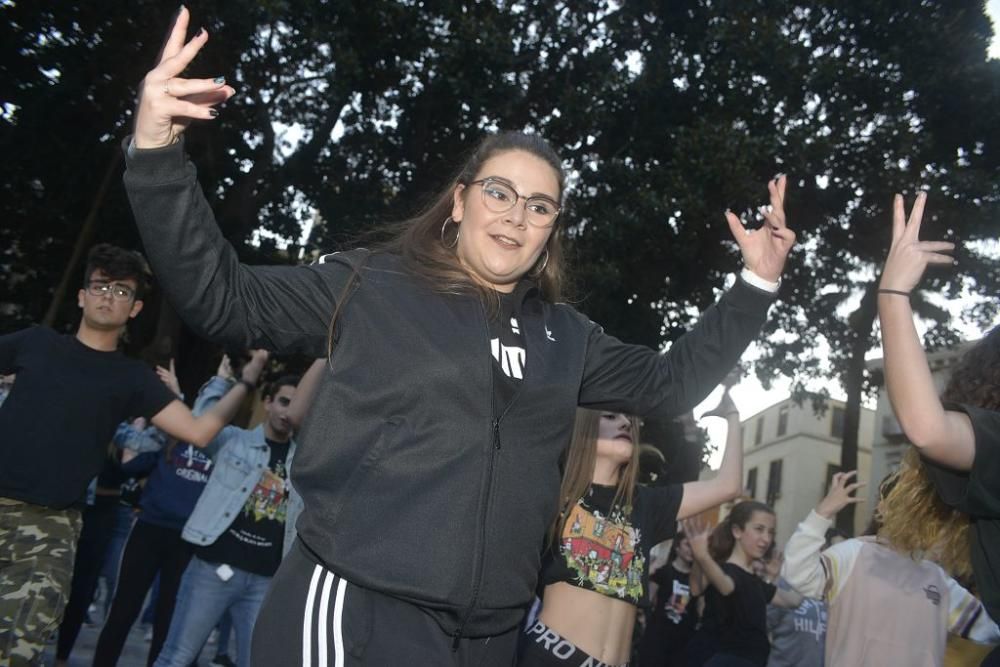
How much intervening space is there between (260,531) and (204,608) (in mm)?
621

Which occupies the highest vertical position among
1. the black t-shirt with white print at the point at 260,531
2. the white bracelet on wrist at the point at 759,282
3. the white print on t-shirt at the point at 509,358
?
the white bracelet on wrist at the point at 759,282

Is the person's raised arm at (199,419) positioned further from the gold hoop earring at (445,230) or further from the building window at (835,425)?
the building window at (835,425)

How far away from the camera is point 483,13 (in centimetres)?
1218

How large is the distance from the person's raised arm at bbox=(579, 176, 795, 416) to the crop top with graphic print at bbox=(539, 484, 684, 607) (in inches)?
67.5

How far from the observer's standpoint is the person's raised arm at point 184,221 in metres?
1.93

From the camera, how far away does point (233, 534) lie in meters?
5.95

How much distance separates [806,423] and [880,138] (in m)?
45.6

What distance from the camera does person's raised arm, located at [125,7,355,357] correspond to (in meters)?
1.93

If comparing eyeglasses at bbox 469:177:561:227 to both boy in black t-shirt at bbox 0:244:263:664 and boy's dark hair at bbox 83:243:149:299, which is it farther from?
boy's dark hair at bbox 83:243:149:299

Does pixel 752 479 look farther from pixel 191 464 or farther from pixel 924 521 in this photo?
pixel 924 521

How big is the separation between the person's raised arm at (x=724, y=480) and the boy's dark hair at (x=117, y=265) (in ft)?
9.85

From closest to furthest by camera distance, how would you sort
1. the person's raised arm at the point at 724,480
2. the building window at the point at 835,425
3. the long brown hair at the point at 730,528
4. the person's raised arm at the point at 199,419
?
the person's raised arm at the point at 199,419 → the person's raised arm at the point at 724,480 → the long brown hair at the point at 730,528 → the building window at the point at 835,425

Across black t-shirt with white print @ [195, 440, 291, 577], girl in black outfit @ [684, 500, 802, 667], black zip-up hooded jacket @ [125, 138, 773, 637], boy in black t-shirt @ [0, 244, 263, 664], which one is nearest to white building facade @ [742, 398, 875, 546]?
girl in black outfit @ [684, 500, 802, 667]

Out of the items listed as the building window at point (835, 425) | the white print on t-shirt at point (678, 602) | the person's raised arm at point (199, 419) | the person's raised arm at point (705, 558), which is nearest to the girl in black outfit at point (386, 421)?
the person's raised arm at point (199, 419)
